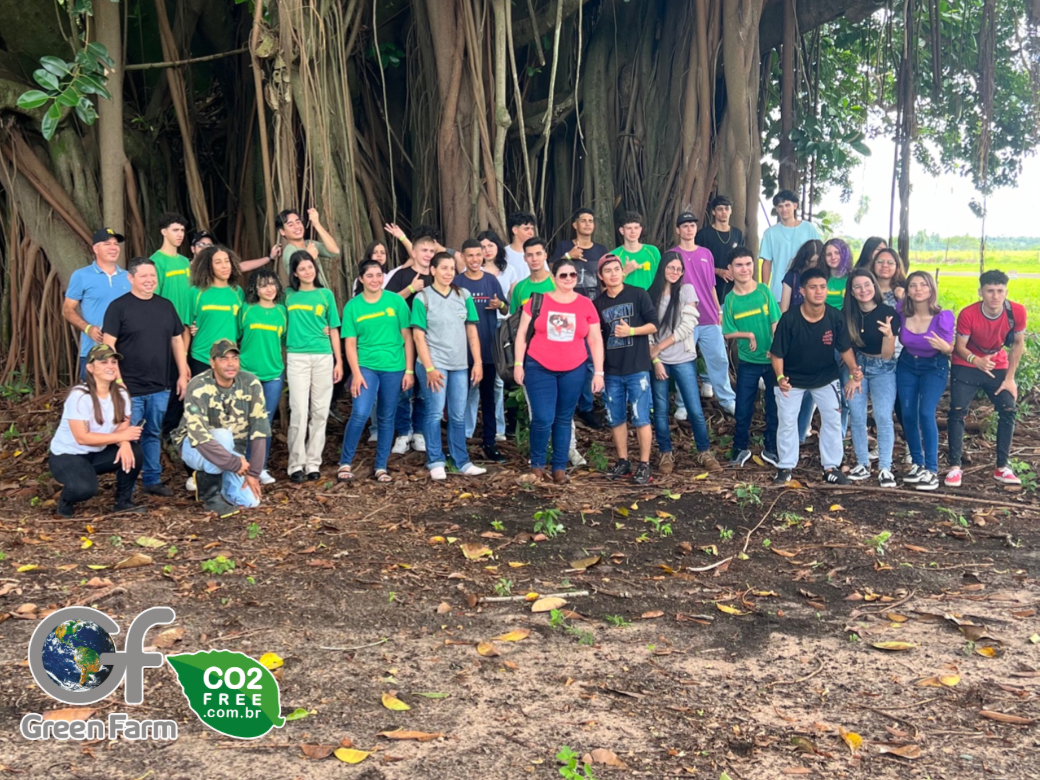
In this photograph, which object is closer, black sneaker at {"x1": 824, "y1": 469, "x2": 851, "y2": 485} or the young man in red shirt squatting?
the young man in red shirt squatting

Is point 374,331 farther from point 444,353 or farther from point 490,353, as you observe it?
point 490,353

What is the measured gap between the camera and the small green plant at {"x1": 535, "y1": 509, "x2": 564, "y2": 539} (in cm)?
457

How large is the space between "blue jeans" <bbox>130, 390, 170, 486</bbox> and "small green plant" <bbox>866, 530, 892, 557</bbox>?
3780mm

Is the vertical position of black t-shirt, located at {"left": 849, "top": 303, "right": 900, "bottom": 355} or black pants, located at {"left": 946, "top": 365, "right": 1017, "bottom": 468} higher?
black t-shirt, located at {"left": 849, "top": 303, "right": 900, "bottom": 355}

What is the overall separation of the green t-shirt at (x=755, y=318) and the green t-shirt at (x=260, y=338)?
273 centimetres

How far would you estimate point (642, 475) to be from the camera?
547 cm

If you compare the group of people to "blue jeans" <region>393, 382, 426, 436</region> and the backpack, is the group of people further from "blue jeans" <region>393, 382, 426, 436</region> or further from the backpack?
"blue jeans" <region>393, 382, 426, 436</region>

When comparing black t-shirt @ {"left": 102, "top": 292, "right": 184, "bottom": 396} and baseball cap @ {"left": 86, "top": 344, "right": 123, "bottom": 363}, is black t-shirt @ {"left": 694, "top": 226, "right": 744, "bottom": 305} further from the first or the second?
baseball cap @ {"left": 86, "top": 344, "right": 123, "bottom": 363}

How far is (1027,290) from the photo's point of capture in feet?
67.3

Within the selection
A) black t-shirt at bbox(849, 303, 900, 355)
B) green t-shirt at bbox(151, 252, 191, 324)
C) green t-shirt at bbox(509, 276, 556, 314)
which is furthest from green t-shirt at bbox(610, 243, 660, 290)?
green t-shirt at bbox(151, 252, 191, 324)

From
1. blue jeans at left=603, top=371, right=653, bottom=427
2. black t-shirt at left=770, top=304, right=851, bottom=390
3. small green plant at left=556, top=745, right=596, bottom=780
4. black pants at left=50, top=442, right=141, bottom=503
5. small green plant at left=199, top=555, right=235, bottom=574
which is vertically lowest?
small green plant at left=556, top=745, right=596, bottom=780

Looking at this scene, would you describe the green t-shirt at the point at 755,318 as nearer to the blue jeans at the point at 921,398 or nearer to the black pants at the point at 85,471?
the blue jeans at the point at 921,398

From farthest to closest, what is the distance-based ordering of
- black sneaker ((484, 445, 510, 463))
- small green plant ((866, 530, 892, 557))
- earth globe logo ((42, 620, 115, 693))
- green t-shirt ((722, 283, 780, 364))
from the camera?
1. black sneaker ((484, 445, 510, 463))
2. green t-shirt ((722, 283, 780, 364))
3. small green plant ((866, 530, 892, 557))
4. earth globe logo ((42, 620, 115, 693))

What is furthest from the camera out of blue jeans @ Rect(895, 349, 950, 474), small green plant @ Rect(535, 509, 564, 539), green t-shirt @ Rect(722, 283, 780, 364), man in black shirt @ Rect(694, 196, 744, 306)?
man in black shirt @ Rect(694, 196, 744, 306)
